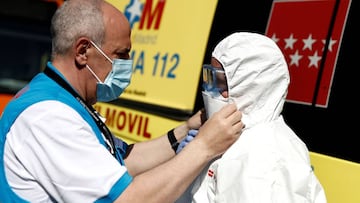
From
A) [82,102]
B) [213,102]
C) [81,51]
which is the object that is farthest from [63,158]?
[213,102]

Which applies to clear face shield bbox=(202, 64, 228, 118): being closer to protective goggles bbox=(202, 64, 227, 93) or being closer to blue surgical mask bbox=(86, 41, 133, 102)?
protective goggles bbox=(202, 64, 227, 93)

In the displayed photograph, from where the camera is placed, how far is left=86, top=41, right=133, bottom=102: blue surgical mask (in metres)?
2.12

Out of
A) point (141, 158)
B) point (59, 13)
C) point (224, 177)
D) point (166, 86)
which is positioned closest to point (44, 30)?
point (166, 86)

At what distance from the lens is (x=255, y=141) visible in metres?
1.93

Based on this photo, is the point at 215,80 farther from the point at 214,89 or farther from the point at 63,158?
the point at 63,158

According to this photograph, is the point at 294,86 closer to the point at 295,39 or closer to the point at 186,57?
the point at 295,39

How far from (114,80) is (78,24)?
0.27 metres

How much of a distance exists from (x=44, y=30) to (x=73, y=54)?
4.25 metres

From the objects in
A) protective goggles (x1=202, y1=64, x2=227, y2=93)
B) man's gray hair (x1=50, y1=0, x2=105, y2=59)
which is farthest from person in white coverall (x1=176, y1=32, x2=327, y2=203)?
man's gray hair (x1=50, y1=0, x2=105, y2=59)

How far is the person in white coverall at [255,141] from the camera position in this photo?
5.94 feet

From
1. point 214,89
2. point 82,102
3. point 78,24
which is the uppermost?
point 78,24

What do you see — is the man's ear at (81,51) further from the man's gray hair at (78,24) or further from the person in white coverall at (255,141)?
the person in white coverall at (255,141)

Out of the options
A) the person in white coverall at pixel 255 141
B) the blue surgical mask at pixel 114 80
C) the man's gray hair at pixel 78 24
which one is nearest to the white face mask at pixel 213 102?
the person in white coverall at pixel 255 141

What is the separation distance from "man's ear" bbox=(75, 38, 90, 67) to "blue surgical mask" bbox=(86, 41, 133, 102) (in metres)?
0.03
